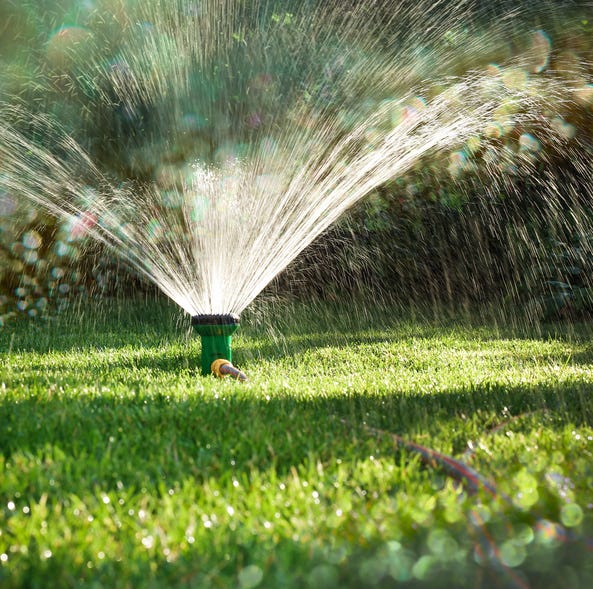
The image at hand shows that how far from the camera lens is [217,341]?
4031 millimetres

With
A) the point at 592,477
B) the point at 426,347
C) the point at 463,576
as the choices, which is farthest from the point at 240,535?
the point at 426,347

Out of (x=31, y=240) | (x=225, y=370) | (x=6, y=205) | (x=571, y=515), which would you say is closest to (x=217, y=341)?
(x=225, y=370)

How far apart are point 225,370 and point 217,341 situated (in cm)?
17

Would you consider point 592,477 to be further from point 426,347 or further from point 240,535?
point 426,347

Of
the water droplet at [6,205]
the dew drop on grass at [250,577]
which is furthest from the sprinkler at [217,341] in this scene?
the water droplet at [6,205]

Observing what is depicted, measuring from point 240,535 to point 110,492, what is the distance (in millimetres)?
436

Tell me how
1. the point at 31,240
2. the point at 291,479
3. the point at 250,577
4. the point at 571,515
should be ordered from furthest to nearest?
the point at 31,240, the point at 291,479, the point at 571,515, the point at 250,577

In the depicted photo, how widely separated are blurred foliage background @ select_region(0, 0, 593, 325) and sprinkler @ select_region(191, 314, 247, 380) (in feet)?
13.7

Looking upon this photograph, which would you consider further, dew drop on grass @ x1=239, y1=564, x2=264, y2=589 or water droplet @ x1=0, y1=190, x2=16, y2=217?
water droplet @ x1=0, y1=190, x2=16, y2=217

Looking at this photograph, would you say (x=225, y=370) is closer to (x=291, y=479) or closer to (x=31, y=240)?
(x=291, y=479)

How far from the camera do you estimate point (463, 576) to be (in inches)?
62.4

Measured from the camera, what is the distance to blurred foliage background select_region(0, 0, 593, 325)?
27.1ft

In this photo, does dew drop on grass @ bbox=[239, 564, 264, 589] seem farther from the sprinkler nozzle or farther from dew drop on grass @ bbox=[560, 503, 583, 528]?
the sprinkler nozzle

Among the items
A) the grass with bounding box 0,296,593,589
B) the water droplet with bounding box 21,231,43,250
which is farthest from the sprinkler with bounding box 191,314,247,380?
the water droplet with bounding box 21,231,43,250
